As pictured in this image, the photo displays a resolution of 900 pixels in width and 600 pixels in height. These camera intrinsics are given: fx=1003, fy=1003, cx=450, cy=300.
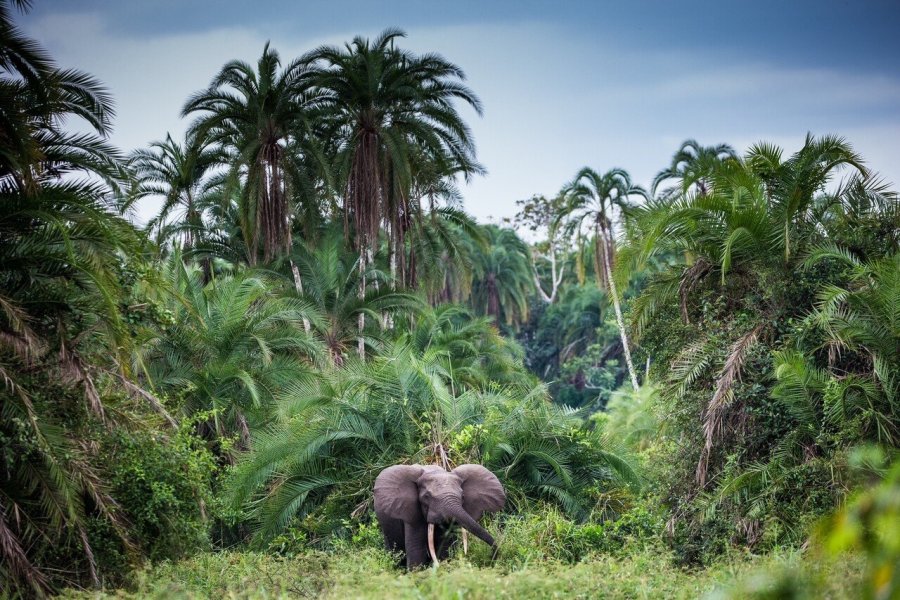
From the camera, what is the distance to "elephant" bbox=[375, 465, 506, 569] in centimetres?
1261

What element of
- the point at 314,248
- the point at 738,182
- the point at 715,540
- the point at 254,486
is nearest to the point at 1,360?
the point at 254,486

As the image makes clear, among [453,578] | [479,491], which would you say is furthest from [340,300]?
[453,578]

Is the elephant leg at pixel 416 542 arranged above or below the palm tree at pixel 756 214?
below

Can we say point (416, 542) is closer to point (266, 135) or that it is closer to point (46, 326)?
point (46, 326)

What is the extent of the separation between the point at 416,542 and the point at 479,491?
1.06m

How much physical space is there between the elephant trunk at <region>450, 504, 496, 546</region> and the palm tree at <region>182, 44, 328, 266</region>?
15155mm

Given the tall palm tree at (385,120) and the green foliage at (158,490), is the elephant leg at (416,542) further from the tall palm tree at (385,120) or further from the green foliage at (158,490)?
the tall palm tree at (385,120)

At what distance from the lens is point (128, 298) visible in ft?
39.7

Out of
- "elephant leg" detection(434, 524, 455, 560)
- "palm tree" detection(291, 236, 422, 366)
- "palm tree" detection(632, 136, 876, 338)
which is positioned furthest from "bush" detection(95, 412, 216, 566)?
"palm tree" detection(291, 236, 422, 366)

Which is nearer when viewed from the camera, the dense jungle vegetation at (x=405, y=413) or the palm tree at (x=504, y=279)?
the dense jungle vegetation at (x=405, y=413)

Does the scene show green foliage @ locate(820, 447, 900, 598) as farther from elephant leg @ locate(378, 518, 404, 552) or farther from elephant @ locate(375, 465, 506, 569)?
elephant leg @ locate(378, 518, 404, 552)

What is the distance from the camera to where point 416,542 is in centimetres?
1302

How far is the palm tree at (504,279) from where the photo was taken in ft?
183

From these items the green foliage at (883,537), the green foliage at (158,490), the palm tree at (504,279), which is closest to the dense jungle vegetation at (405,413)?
the green foliage at (158,490)
